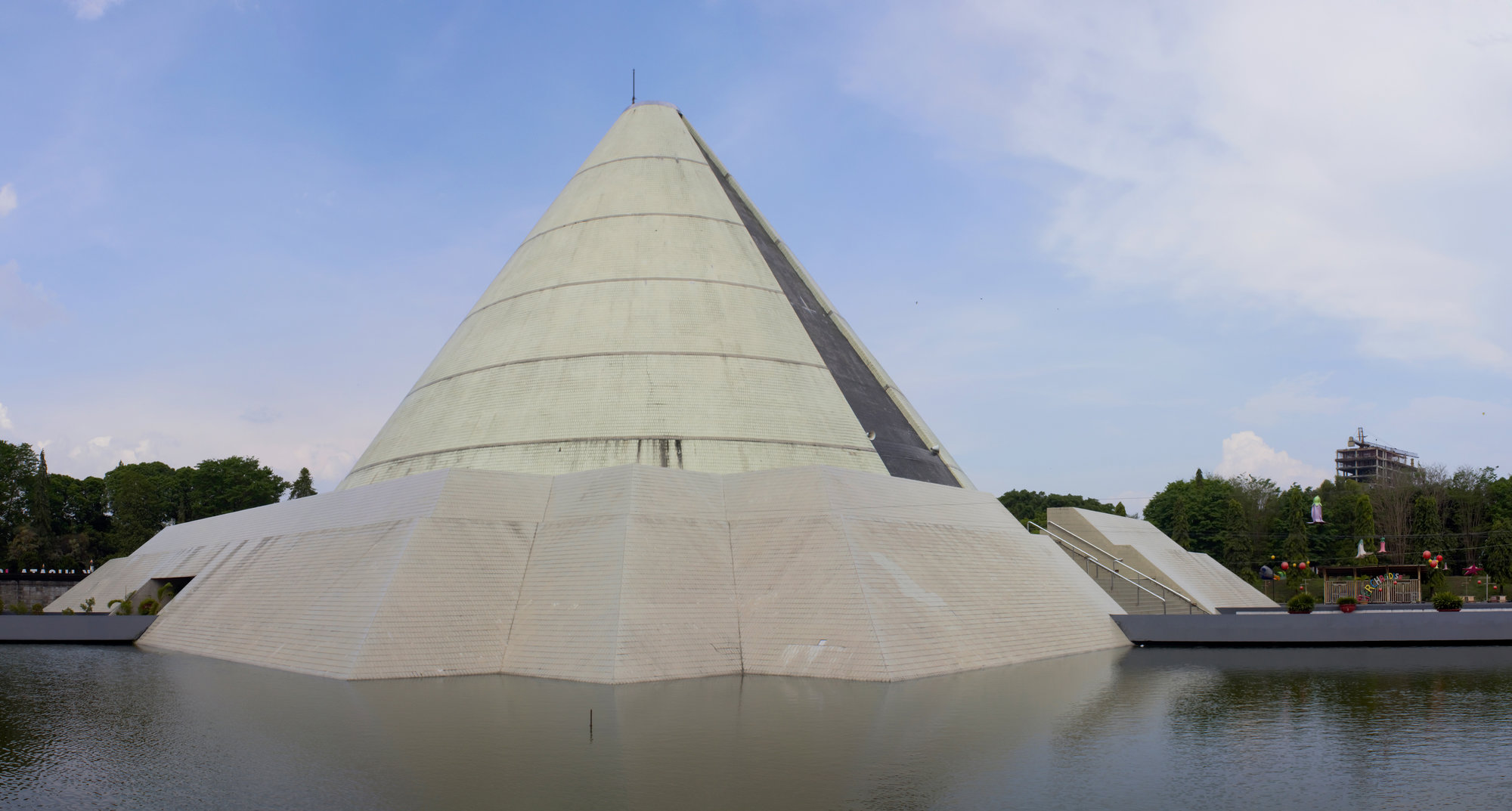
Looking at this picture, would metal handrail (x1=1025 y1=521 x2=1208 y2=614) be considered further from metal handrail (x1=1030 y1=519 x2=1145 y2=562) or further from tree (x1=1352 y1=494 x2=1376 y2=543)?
tree (x1=1352 y1=494 x2=1376 y2=543)

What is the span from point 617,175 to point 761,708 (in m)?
27.1

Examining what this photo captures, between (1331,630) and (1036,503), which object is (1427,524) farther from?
(1331,630)

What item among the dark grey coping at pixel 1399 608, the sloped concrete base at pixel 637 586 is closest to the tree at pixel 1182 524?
the dark grey coping at pixel 1399 608

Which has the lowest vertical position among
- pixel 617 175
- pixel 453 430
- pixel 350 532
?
pixel 350 532

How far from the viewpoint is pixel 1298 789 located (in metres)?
9.74

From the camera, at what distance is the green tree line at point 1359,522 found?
62.1 metres

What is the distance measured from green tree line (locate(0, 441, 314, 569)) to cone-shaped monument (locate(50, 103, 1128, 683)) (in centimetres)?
3279

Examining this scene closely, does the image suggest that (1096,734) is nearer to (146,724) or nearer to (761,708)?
(761,708)

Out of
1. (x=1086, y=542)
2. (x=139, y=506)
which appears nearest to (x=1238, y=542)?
(x=1086, y=542)

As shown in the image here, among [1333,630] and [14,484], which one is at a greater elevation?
[14,484]

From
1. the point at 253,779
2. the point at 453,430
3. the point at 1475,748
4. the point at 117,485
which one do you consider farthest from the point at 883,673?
the point at 117,485

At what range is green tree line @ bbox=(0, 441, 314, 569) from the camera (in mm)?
64875

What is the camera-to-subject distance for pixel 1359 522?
6059 cm

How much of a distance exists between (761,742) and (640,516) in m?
10.2
